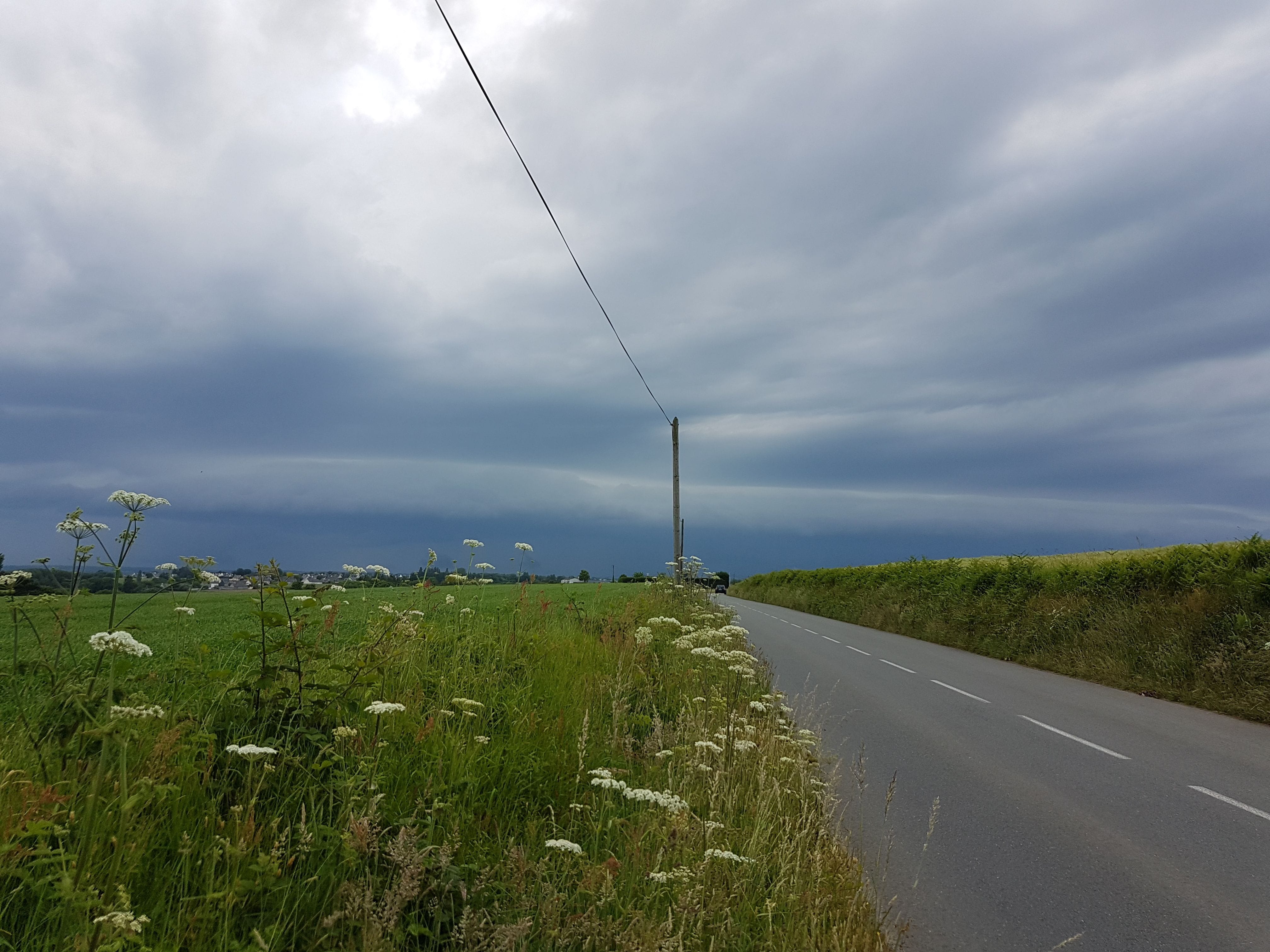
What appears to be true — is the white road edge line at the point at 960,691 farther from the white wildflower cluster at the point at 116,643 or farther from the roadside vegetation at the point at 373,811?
the white wildflower cluster at the point at 116,643

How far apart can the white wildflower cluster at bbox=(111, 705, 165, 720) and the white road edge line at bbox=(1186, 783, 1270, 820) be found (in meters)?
8.51

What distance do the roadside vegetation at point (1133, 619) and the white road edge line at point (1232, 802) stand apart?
5.02 m

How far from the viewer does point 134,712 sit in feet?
10.2

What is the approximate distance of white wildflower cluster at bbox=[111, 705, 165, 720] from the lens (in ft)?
10.1

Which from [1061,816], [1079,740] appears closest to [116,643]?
[1061,816]

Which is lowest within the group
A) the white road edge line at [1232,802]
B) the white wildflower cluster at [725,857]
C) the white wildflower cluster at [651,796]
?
the white road edge line at [1232,802]

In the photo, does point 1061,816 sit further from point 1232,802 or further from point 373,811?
point 373,811

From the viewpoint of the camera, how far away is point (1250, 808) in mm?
6336

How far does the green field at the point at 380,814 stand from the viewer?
9.29 ft

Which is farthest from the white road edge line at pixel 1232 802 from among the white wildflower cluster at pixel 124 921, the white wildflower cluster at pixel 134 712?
the white wildflower cluster at pixel 134 712

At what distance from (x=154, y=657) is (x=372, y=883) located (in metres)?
4.95

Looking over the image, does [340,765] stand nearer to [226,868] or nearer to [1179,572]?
[226,868]

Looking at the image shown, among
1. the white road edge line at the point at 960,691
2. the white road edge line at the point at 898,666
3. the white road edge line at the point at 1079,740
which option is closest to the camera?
the white road edge line at the point at 1079,740

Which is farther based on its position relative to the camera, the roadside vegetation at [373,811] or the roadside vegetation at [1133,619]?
the roadside vegetation at [1133,619]
